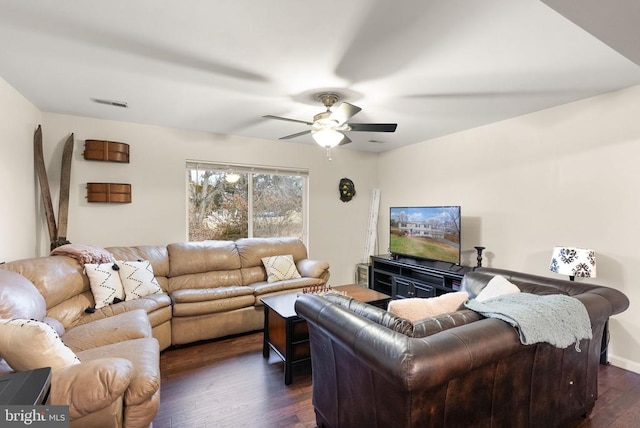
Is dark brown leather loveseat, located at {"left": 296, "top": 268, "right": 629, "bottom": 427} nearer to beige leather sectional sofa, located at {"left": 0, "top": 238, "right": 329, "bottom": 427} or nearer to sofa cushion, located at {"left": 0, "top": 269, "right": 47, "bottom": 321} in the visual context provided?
beige leather sectional sofa, located at {"left": 0, "top": 238, "right": 329, "bottom": 427}

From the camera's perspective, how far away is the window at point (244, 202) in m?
4.30

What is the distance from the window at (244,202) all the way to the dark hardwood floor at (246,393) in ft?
5.92

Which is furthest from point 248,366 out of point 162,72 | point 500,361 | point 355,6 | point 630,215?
point 630,215

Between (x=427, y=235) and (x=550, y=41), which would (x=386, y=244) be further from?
(x=550, y=41)

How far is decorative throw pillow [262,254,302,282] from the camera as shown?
3.95 metres

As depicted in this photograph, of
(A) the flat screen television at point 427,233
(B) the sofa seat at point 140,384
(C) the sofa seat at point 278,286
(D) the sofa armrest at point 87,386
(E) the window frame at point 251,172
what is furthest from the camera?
(E) the window frame at point 251,172

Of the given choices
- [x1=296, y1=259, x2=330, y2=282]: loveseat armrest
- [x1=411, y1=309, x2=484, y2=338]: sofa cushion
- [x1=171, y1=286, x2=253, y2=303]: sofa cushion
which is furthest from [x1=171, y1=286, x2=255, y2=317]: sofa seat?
Result: [x1=411, y1=309, x2=484, y2=338]: sofa cushion

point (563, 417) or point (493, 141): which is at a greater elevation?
point (493, 141)

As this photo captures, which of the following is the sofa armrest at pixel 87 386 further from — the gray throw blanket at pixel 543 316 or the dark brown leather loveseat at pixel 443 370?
the gray throw blanket at pixel 543 316

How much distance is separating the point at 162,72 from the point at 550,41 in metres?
2.68

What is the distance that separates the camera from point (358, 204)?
5.44 metres

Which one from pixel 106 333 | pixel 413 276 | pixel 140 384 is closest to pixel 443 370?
pixel 140 384

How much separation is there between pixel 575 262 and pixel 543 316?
1589 mm

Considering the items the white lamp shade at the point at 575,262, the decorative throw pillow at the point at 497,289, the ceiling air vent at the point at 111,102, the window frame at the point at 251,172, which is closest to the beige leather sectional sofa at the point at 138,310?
the window frame at the point at 251,172
